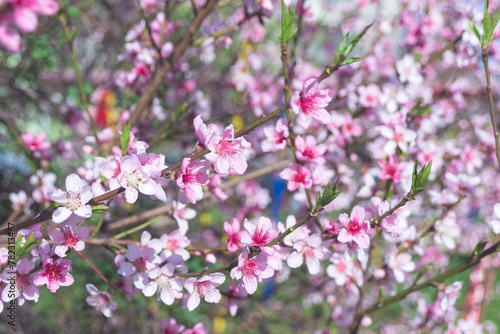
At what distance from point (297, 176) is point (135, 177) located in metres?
0.74

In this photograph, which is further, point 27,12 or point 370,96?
point 370,96

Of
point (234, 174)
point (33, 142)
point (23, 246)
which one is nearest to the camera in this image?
point (23, 246)

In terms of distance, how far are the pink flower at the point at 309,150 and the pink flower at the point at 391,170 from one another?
33 centimetres

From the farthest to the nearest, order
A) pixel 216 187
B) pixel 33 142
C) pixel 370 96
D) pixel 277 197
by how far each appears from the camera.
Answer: pixel 277 197, pixel 370 96, pixel 33 142, pixel 216 187

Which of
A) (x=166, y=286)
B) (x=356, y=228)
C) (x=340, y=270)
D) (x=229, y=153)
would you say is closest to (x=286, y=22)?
(x=229, y=153)

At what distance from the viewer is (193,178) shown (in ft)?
3.84

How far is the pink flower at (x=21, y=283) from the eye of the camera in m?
1.20

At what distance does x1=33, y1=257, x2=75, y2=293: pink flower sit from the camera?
1.22 meters

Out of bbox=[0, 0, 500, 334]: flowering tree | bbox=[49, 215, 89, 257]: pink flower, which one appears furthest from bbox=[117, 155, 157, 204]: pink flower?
bbox=[49, 215, 89, 257]: pink flower

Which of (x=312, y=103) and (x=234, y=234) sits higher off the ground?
(x=312, y=103)

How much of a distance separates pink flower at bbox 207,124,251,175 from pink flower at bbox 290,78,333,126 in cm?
26

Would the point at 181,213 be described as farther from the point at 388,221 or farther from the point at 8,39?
the point at 8,39

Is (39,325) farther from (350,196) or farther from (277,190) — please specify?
(350,196)

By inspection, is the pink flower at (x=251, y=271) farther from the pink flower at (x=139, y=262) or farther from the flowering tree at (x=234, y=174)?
the pink flower at (x=139, y=262)
